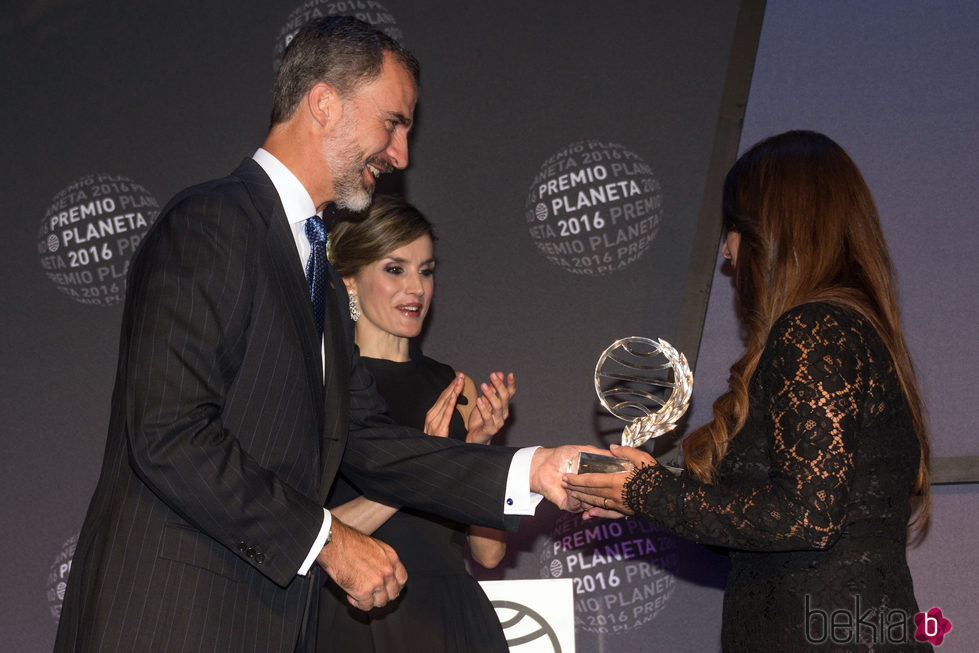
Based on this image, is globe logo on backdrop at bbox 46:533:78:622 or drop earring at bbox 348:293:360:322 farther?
globe logo on backdrop at bbox 46:533:78:622

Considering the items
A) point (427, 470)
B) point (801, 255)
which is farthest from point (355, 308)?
point (801, 255)

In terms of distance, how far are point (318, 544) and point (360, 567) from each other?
114 mm

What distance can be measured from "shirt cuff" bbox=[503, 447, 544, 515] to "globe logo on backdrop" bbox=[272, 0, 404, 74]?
2299mm

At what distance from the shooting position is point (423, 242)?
3492mm

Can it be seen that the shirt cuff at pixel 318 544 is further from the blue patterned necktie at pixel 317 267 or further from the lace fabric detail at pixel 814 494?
the lace fabric detail at pixel 814 494

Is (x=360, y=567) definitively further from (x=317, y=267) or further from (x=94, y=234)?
(x=94, y=234)

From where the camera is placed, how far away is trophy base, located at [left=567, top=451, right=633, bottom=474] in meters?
2.22

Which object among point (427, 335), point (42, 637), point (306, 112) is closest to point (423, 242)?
point (427, 335)

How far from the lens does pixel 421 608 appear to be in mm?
2787

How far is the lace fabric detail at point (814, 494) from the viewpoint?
6.10 feet

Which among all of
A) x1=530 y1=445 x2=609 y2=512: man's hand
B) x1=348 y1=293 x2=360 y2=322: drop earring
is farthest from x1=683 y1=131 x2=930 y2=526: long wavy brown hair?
x1=348 y1=293 x2=360 y2=322: drop earring

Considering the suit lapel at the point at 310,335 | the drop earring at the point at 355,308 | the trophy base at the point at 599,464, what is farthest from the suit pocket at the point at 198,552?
the drop earring at the point at 355,308

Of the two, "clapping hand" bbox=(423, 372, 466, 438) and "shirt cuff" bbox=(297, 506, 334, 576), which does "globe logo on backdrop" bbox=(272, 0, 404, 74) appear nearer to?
"clapping hand" bbox=(423, 372, 466, 438)

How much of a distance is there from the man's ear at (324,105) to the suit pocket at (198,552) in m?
1.05
